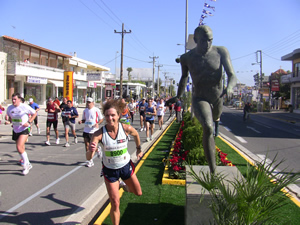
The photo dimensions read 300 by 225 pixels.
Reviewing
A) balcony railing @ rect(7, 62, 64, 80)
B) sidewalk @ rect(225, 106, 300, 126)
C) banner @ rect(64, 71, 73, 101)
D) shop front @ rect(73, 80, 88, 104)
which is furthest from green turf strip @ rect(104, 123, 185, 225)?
shop front @ rect(73, 80, 88, 104)

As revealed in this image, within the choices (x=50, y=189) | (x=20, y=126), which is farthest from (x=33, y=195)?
(x=20, y=126)

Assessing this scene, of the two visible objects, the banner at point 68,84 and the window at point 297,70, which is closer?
the banner at point 68,84

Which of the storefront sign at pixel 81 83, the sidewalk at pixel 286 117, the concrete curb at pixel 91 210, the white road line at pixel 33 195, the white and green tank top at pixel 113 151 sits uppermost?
the storefront sign at pixel 81 83

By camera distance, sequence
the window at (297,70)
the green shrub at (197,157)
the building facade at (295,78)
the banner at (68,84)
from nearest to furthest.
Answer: the green shrub at (197,157)
the banner at (68,84)
the window at (297,70)
the building facade at (295,78)

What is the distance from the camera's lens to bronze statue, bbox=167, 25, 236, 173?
379cm

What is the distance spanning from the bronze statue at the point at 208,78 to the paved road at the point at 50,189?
2.21 metres

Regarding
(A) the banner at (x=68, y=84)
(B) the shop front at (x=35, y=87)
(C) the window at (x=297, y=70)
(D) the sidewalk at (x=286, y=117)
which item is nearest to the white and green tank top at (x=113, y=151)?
(A) the banner at (x=68, y=84)

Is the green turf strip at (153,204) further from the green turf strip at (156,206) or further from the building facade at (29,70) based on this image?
the building facade at (29,70)

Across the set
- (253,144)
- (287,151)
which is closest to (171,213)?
(287,151)

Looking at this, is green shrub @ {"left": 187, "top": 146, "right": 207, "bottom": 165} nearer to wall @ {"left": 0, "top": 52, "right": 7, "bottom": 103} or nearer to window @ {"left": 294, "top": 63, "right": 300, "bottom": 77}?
wall @ {"left": 0, "top": 52, "right": 7, "bottom": 103}

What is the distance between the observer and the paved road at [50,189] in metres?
4.41

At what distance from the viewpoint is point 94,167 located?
25.0 ft

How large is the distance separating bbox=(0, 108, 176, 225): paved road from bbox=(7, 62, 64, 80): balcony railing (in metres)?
20.0

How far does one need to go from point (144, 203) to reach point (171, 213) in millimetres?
601
